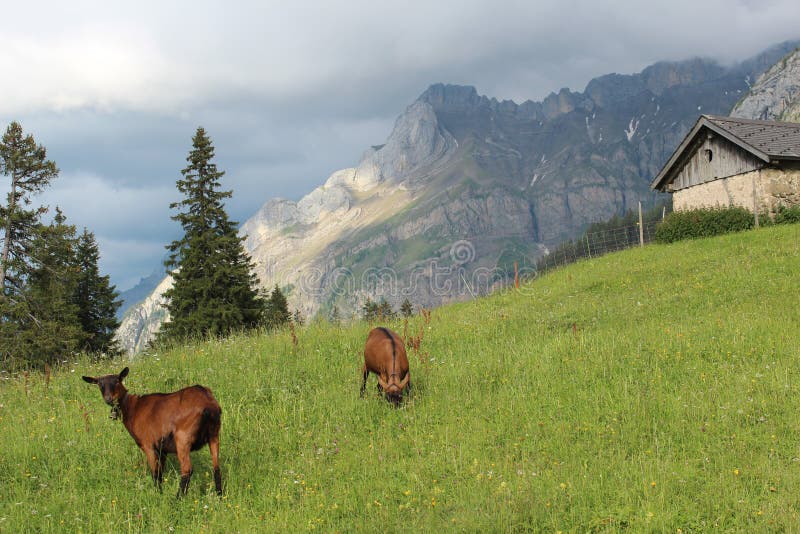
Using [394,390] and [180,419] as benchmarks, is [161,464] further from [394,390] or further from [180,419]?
[394,390]

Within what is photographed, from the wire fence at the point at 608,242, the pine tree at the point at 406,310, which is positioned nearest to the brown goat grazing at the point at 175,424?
the pine tree at the point at 406,310

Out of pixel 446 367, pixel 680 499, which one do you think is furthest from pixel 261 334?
pixel 680 499

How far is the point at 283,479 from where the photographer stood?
735 centimetres

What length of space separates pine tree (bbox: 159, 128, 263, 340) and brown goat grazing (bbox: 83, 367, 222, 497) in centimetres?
2914

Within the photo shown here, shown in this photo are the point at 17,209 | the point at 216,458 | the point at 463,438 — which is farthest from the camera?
the point at 17,209

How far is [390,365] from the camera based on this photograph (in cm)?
965

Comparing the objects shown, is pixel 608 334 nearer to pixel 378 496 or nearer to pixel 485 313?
pixel 485 313

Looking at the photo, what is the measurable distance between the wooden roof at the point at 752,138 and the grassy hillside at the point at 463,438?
20.6 m

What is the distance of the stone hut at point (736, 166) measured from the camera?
1228 inches

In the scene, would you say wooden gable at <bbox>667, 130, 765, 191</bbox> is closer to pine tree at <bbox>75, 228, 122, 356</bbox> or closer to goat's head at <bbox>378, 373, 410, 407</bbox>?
goat's head at <bbox>378, 373, 410, 407</bbox>

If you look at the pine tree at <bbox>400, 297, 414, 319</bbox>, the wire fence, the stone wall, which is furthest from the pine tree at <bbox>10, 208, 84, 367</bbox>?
the stone wall

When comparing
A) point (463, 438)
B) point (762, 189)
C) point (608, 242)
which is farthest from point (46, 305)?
point (762, 189)

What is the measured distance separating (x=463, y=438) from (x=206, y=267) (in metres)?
32.2

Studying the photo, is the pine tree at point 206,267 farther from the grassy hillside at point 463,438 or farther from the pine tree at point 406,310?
the grassy hillside at point 463,438
